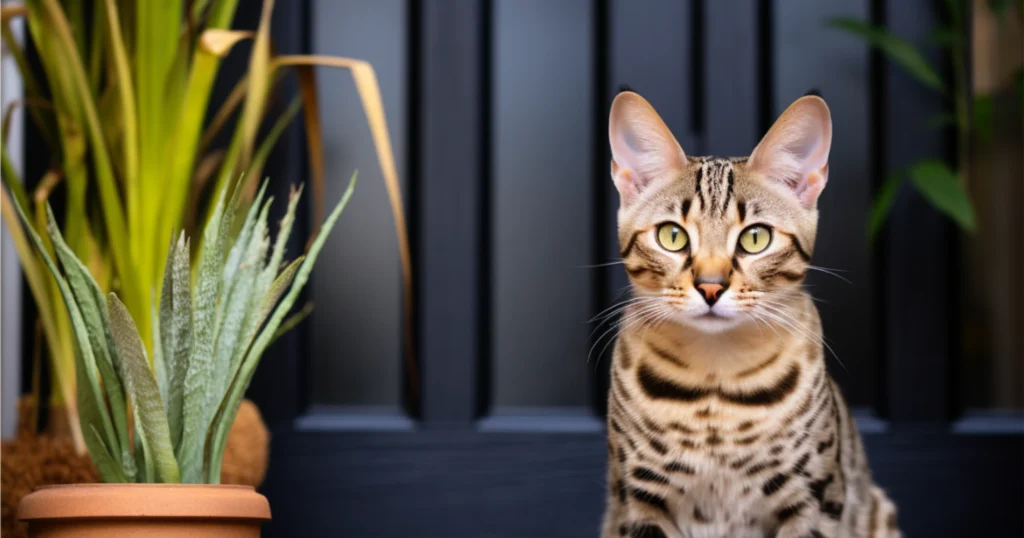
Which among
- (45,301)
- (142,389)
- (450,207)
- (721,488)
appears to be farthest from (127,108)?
(721,488)

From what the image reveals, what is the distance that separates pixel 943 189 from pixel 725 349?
2.29 feet

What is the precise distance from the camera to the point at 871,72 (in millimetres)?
2143

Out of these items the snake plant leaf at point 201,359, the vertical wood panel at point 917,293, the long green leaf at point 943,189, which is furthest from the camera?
the vertical wood panel at point 917,293

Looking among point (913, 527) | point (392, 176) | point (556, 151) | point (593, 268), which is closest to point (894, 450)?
point (913, 527)

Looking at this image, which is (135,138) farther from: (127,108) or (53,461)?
(53,461)

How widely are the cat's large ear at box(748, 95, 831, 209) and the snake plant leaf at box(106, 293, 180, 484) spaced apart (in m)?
0.75

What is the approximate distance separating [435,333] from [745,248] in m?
0.85

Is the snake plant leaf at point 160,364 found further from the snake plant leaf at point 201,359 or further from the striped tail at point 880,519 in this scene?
the striped tail at point 880,519

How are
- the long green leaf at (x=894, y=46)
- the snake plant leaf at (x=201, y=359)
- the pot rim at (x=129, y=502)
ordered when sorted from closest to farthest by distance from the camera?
1. the pot rim at (x=129, y=502)
2. the snake plant leaf at (x=201, y=359)
3. the long green leaf at (x=894, y=46)

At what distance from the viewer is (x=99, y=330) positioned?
4.32 ft

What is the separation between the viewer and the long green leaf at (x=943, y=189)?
184 cm

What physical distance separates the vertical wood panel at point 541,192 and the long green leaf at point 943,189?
0.59m

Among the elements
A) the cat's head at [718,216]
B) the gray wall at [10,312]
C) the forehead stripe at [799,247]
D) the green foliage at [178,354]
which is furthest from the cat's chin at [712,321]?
the gray wall at [10,312]

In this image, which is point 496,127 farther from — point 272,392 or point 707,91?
point 272,392
